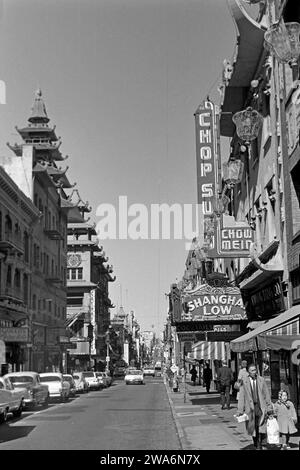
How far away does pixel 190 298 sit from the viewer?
83.4 ft

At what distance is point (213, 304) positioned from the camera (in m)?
25.6

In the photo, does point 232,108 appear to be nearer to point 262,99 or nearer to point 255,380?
point 262,99

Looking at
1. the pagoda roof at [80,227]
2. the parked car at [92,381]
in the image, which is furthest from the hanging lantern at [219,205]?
the pagoda roof at [80,227]

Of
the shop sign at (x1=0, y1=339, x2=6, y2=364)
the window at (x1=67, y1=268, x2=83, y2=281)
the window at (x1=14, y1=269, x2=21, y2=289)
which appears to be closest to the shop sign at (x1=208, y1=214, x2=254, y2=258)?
the shop sign at (x1=0, y1=339, x2=6, y2=364)

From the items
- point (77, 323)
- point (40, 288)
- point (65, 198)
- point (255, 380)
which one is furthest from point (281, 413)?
point (77, 323)

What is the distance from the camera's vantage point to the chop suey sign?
2530 centimetres

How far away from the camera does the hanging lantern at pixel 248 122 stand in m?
22.3

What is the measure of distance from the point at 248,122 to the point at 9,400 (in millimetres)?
12420

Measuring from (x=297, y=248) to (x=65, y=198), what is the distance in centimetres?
5846

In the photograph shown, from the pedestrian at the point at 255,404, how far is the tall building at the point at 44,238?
39.5 metres

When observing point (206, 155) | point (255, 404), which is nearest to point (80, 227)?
point (206, 155)

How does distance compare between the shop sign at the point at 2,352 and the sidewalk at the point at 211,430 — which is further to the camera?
the shop sign at the point at 2,352

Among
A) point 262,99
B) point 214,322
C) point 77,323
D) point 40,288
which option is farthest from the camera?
point 77,323

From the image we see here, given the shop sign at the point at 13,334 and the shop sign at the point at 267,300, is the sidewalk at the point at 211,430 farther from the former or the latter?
the shop sign at the point at 13,334
